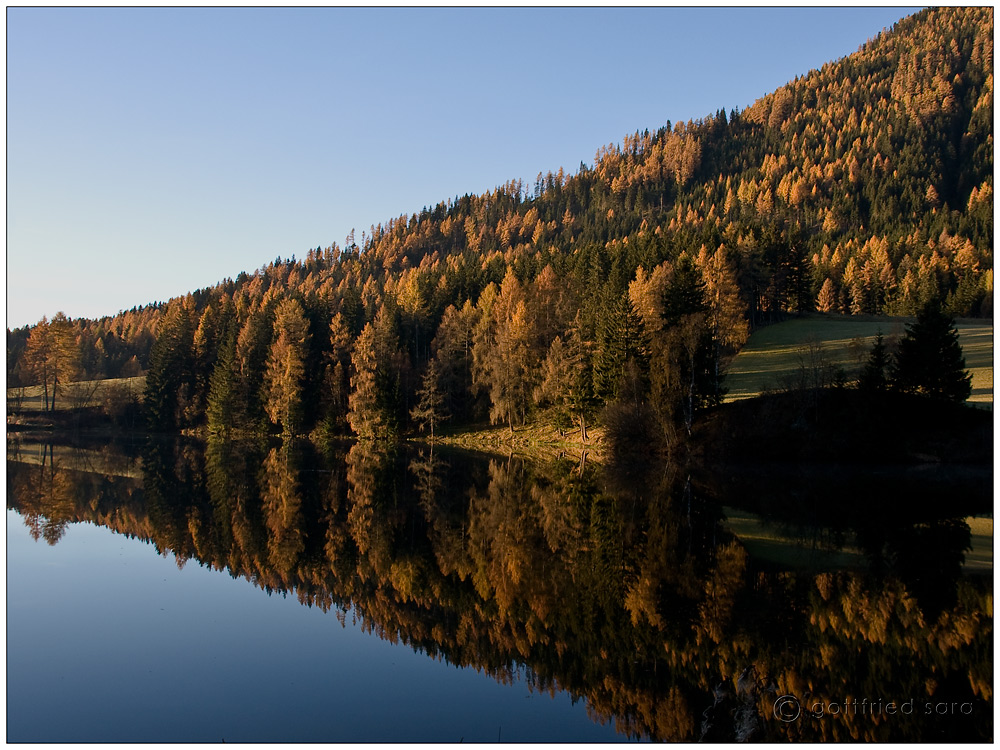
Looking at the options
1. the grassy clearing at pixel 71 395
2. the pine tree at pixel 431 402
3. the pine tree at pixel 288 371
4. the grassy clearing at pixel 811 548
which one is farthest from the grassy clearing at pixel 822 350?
the grassy clearing at pixel 71 395

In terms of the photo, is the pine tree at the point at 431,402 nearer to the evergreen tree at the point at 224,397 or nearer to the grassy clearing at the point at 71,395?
the evergreen tree at the point at 224,397

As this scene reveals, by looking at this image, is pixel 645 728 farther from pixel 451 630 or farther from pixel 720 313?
pixel 720 313

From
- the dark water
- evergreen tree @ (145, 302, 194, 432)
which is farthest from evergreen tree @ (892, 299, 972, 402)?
evergreen tree @ (145, 302, 194, 432)

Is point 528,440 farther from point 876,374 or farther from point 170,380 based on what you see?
point 170,380

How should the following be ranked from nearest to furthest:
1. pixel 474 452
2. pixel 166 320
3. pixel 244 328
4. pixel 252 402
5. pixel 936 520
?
1. pixel 936 520
2. pixel 474 452
3. pixel 252 402
4. pixel 244 328
5. pixel 166 320

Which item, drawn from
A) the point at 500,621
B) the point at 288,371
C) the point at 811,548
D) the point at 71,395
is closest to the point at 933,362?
the point at 811,548

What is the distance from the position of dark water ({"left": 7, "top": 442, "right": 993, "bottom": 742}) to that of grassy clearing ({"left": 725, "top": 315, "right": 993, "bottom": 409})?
2678cm

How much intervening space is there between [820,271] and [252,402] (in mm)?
96112

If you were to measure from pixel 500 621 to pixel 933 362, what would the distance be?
45.3 metres

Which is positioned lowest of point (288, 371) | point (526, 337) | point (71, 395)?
point (71, 395)

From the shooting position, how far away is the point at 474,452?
216 feet

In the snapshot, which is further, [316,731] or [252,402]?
[252,402]

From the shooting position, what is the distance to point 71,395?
98562 mm

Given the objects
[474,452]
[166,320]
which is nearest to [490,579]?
[474,452]
